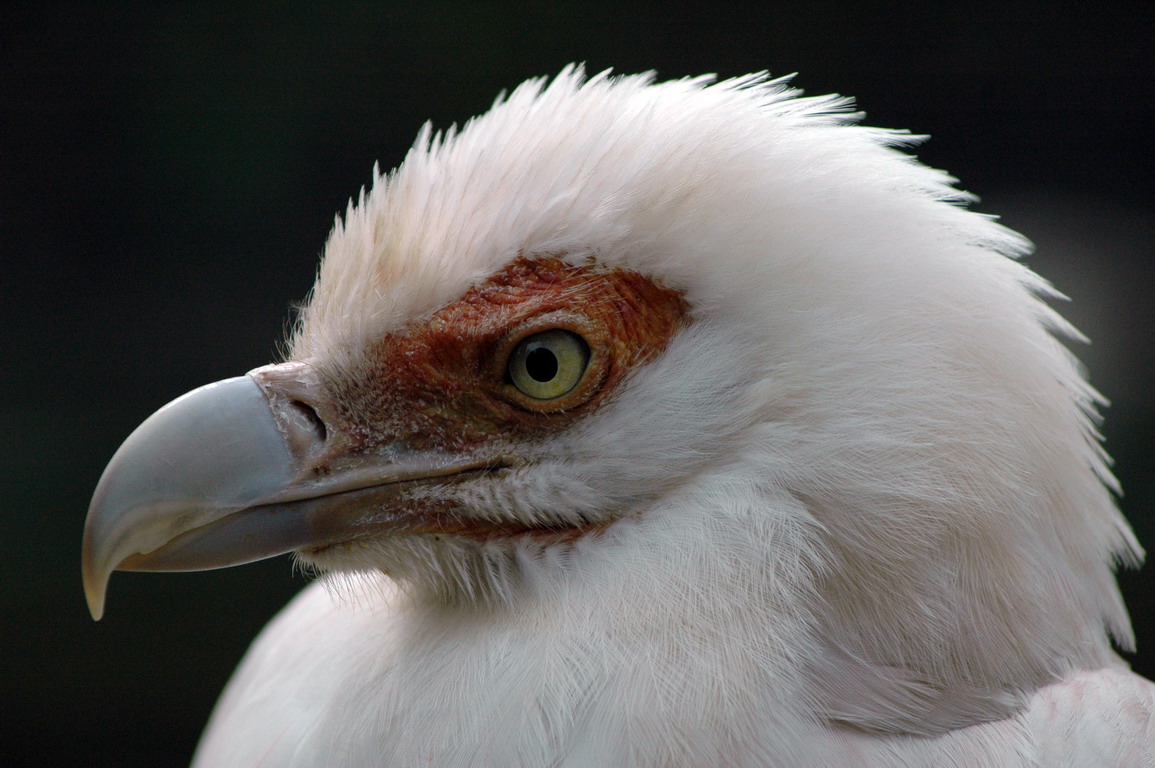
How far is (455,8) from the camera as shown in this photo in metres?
4.46

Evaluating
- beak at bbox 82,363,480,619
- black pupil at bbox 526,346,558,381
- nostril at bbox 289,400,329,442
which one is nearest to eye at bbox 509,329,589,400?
black pupil at bbox 526,346,558,381

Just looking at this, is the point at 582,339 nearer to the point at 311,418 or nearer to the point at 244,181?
the point at 311,418

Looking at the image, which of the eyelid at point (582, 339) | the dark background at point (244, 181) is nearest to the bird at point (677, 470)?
the eyelid at point (582, 339)

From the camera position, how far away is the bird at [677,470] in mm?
1542

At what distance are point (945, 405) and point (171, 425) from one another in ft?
3.94

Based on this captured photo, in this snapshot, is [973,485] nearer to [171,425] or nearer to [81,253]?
[171,425]

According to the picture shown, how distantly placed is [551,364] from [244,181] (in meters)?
3.30

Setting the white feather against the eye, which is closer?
the white feather

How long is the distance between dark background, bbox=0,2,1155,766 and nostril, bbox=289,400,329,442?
287cm

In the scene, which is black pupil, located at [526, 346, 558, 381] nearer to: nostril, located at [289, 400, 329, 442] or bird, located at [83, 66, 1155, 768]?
bird, located at [83, 66, 1155, 768]

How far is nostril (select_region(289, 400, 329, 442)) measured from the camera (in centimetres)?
173

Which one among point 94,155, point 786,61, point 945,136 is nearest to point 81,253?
A: point 94,155

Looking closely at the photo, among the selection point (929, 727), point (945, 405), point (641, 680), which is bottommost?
point (929, 727)

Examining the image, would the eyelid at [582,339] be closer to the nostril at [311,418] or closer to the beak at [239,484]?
the beak at [239,484]
